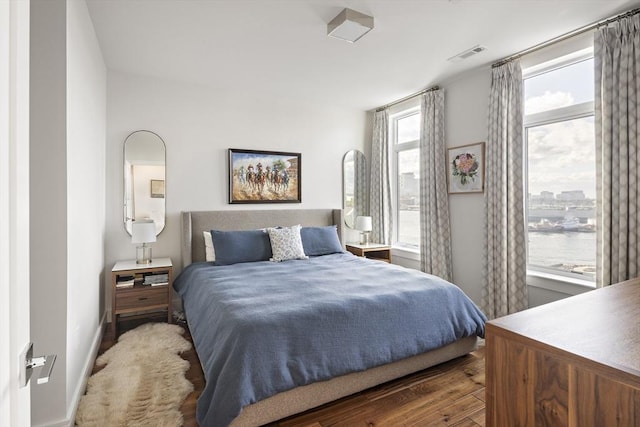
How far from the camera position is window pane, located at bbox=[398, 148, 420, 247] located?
15.3 feet

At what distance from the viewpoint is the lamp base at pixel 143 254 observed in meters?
3.55

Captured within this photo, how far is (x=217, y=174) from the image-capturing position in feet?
13.5

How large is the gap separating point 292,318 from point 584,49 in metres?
3.20

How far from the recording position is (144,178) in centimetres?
Result: 373

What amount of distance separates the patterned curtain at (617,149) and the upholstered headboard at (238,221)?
9.44ft

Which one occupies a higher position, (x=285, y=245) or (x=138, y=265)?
(x=285, y=245)

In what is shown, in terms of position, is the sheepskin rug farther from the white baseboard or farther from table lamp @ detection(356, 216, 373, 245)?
table lamp @ detection(356, 216, 373, 245)

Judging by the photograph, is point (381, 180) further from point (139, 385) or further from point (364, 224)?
point (139, 385)

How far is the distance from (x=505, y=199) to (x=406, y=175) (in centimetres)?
171

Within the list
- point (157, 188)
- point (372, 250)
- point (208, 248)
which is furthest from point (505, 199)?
point (157, 188)

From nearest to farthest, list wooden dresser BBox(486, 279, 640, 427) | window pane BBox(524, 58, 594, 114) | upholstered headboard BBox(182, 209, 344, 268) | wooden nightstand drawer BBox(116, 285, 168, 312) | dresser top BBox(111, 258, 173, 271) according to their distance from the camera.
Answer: wooden dresser BBox(486, 279, 640, 427) → window pane BBox(524, 58, 594, 114) → wooden nightstand drawer BBox(116, 285, 168, 312) → dresser top BBox(111, 258, 173, 271) → upholstered headboard BBox(182, 209, 344, 268)

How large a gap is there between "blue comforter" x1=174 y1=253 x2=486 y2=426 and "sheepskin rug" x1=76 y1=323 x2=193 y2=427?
0.97 feet

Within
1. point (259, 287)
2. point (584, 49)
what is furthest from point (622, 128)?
point (259, 287)

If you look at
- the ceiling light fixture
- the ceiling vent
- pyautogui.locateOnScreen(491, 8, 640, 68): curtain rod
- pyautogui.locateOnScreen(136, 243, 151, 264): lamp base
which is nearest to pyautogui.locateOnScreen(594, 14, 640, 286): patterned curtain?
pyautogui.locateOnScreen(491, 8, 640, 68): curtain rod
